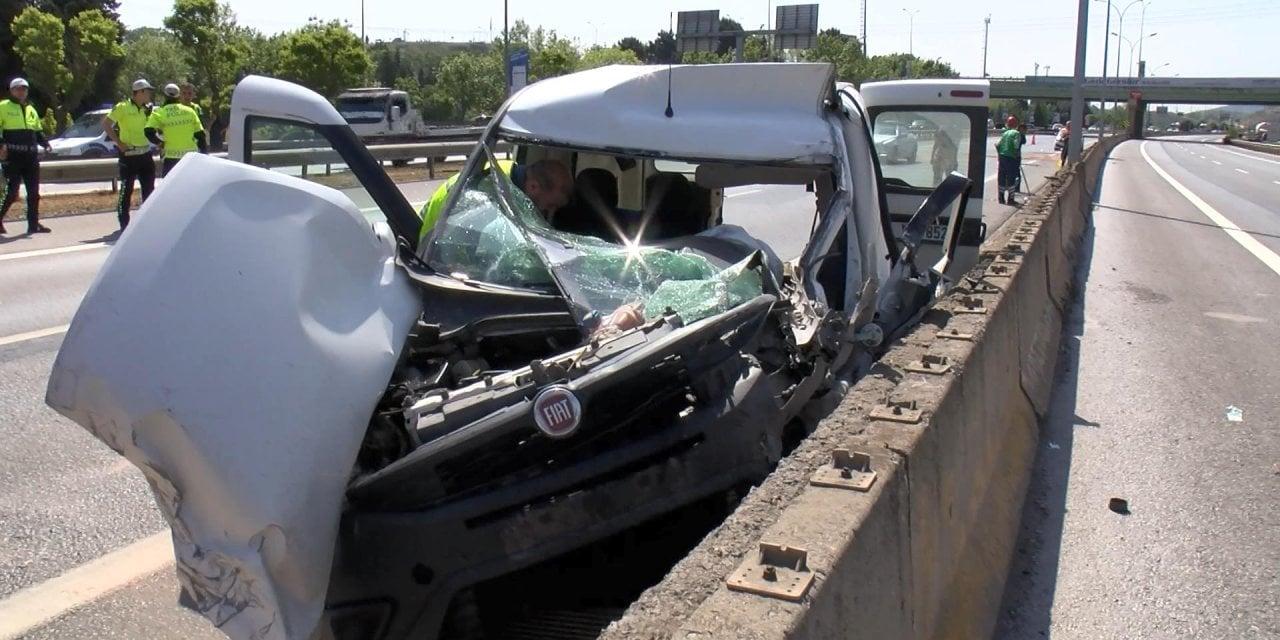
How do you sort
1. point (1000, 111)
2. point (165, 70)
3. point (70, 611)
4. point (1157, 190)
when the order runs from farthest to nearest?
1. point (1000, 111)
2. point (165, 70)
3. point (1157, 190)
4. point (70, 611)

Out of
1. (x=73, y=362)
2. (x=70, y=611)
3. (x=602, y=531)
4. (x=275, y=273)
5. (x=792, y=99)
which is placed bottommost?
(x=70, y=611)

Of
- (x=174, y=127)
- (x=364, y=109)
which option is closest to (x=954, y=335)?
(x=174, y=127)

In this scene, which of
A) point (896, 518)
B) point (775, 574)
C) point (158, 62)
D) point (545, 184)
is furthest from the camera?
point (158, 62)

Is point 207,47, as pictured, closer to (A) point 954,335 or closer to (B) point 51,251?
(B) point 51,251

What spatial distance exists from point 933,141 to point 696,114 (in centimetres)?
486

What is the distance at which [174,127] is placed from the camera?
44.9 feet

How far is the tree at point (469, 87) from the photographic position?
69438 mm

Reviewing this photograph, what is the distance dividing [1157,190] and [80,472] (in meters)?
29.5

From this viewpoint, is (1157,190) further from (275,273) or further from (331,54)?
(331,54)

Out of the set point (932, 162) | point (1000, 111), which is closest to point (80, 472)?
point (932, 162)

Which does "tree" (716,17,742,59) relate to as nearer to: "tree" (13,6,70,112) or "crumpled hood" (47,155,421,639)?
"crumpled hood" (47,155,421,639)

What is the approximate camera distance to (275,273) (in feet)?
9.13

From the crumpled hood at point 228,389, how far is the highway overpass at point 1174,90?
353 ft

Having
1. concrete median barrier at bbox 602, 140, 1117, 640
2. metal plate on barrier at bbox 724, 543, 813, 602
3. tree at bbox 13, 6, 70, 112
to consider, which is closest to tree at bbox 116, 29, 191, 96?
tree at bbox 13, 6, 70, 112
